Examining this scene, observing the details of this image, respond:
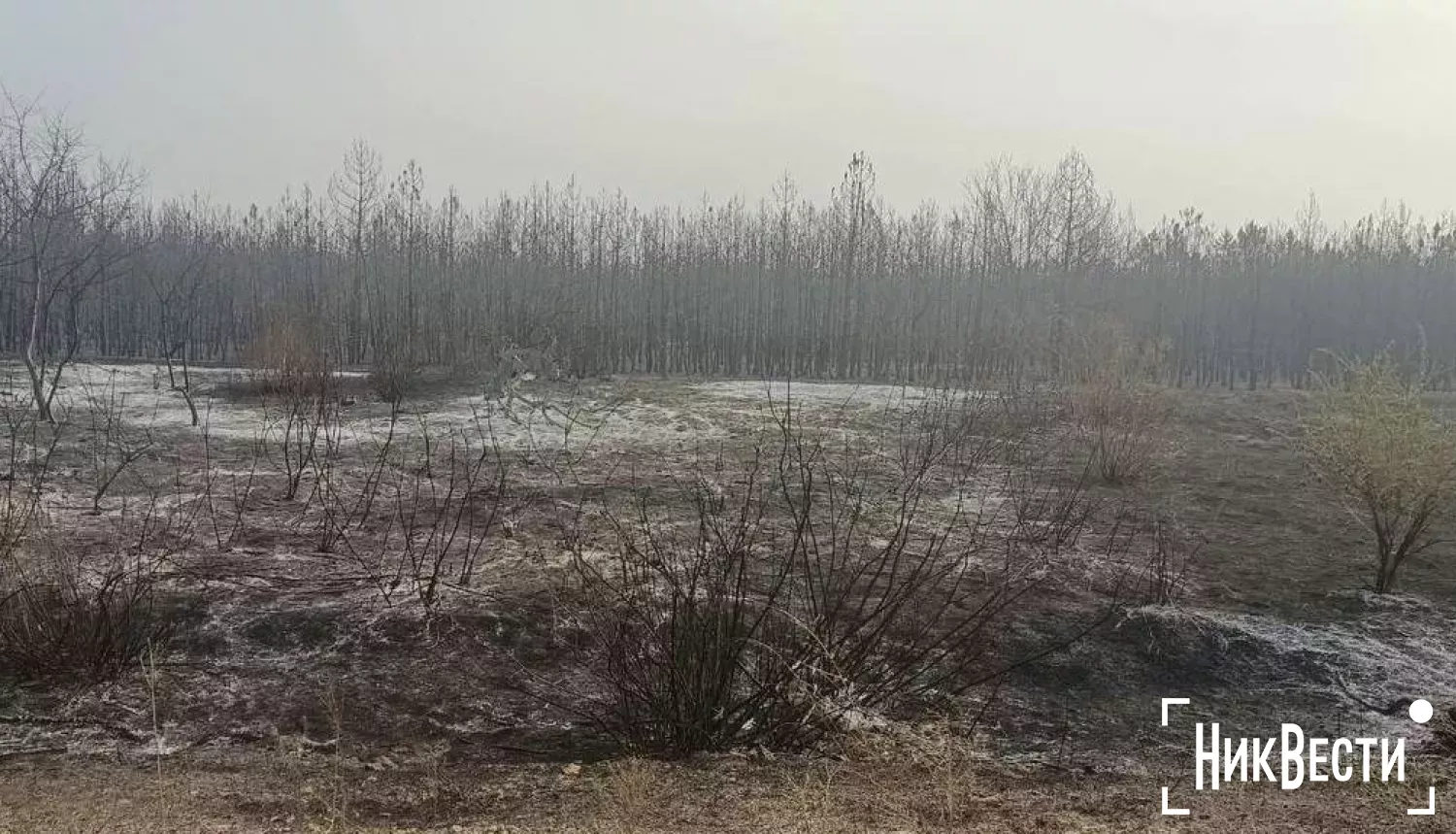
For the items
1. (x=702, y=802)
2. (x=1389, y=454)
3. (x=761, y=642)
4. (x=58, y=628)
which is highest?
(x=1389, y=454)

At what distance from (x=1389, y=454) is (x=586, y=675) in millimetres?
4557

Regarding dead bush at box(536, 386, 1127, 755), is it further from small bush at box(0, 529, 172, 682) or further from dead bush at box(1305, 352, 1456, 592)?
dead bush at box(1305, 352, 1456, 592)

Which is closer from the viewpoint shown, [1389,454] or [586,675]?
[586,675]

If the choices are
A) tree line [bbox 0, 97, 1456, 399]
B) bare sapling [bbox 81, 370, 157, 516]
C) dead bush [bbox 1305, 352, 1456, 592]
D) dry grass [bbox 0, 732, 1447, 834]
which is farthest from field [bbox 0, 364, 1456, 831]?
tree line [bbox 0, 97, 1456, 399]

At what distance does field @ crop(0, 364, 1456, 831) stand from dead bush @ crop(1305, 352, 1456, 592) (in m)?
0.51

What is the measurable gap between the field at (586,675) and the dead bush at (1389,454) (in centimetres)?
51

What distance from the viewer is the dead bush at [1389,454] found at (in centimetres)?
529

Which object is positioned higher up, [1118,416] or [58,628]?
[1118,416]

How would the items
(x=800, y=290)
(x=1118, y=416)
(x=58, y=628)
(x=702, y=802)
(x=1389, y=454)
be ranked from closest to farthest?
(x=702, y=802) < (x=58, y=628) < (x=1389, y=454) < (x=1118, y=416) < (x=800, y=290)

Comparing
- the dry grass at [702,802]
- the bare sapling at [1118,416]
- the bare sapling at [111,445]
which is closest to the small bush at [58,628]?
the dry grass at [702,802]

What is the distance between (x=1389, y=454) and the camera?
212 inches

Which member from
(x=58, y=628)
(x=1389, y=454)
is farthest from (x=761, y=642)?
(x=1389, y=454)

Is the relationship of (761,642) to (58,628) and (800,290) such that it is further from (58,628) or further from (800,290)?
(800,290)

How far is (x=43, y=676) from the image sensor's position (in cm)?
389
